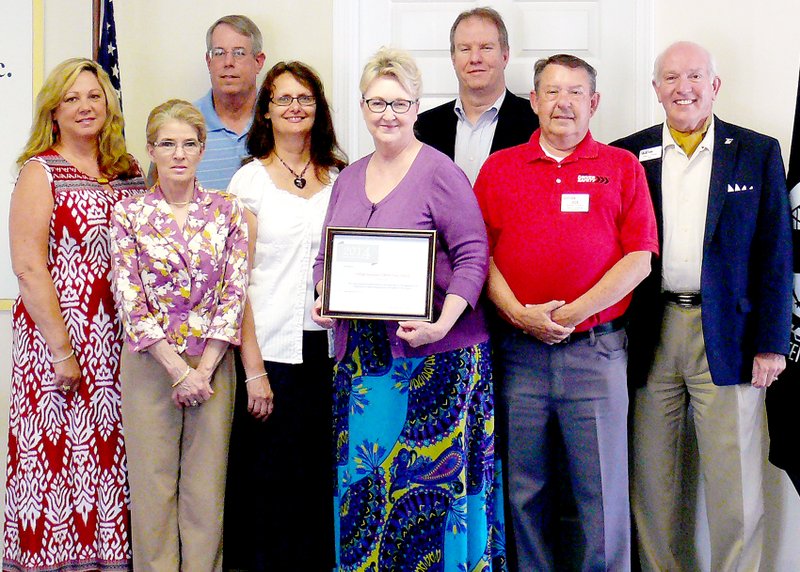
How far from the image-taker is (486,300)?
2.66 metres

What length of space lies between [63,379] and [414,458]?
1.18m

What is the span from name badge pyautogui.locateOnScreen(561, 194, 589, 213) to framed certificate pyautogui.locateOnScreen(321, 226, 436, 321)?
0.47 metres

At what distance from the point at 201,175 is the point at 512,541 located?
5.88 ft

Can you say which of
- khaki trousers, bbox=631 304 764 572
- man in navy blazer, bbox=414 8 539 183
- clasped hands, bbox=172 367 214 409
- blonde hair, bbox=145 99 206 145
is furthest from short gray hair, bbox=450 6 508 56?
clasped hands, bbox=172 367 214 409

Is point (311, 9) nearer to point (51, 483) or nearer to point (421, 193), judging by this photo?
point (421, 193)

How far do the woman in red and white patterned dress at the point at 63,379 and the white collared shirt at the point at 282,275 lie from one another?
51cm

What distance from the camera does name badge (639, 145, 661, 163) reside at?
9.05 ft

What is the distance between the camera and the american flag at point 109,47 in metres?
3.21

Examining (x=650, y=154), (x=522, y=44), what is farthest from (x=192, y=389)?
(x=522, y=44)

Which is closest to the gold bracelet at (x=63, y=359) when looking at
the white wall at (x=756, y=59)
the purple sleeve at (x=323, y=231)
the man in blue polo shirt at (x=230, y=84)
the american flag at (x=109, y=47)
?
the purple sleeve at (x=323, y=231)

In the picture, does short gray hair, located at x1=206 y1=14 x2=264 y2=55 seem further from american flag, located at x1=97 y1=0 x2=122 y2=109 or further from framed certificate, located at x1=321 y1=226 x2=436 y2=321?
framed certificate, located at x1=321 y1=226 x2=436 y2=321

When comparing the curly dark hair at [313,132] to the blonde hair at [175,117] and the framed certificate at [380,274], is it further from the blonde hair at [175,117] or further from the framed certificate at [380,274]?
the framed certificate at [380,274]

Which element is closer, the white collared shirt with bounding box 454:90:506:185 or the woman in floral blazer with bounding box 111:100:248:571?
the woman in floral blazer with bounding box 111:100:248:571

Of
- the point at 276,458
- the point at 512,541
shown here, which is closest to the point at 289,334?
the point at 276,458
